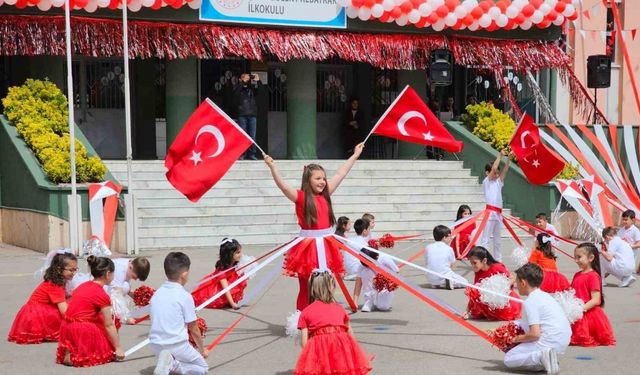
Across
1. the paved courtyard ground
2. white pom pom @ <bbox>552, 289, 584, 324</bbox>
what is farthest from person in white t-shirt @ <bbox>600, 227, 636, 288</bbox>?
white pom pom @ <bbox>552, 289, 584, 324</bbox>

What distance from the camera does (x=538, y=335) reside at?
809cm

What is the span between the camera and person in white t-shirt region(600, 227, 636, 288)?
511 inches

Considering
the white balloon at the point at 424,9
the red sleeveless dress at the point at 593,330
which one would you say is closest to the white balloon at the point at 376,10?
the white balloon at the point at 424,9

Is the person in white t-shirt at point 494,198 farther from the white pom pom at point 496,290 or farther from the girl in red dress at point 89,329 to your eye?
the girl in red dress at point 89,329

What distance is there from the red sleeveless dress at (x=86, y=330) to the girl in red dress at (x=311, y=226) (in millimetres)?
1876

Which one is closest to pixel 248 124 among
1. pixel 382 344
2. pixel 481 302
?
pixel 481 302

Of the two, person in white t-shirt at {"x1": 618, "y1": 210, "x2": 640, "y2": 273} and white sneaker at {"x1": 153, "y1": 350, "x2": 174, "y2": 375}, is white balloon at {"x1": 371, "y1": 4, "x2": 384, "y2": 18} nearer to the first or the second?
person in white t-shirt at {"x1": 618, "y1": 210, "x2": 640, "y2": 273}

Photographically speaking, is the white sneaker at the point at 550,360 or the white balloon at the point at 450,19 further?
the white balloon at the point at 450,19

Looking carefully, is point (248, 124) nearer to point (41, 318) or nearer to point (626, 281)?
point (626, 281)

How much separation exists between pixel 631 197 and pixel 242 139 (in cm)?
1066

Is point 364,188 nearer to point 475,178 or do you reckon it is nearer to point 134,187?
point 475,178

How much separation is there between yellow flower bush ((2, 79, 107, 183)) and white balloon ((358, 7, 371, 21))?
6643 millimetres

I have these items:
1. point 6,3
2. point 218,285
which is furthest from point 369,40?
point 218,285

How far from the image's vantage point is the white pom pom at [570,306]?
902cm
